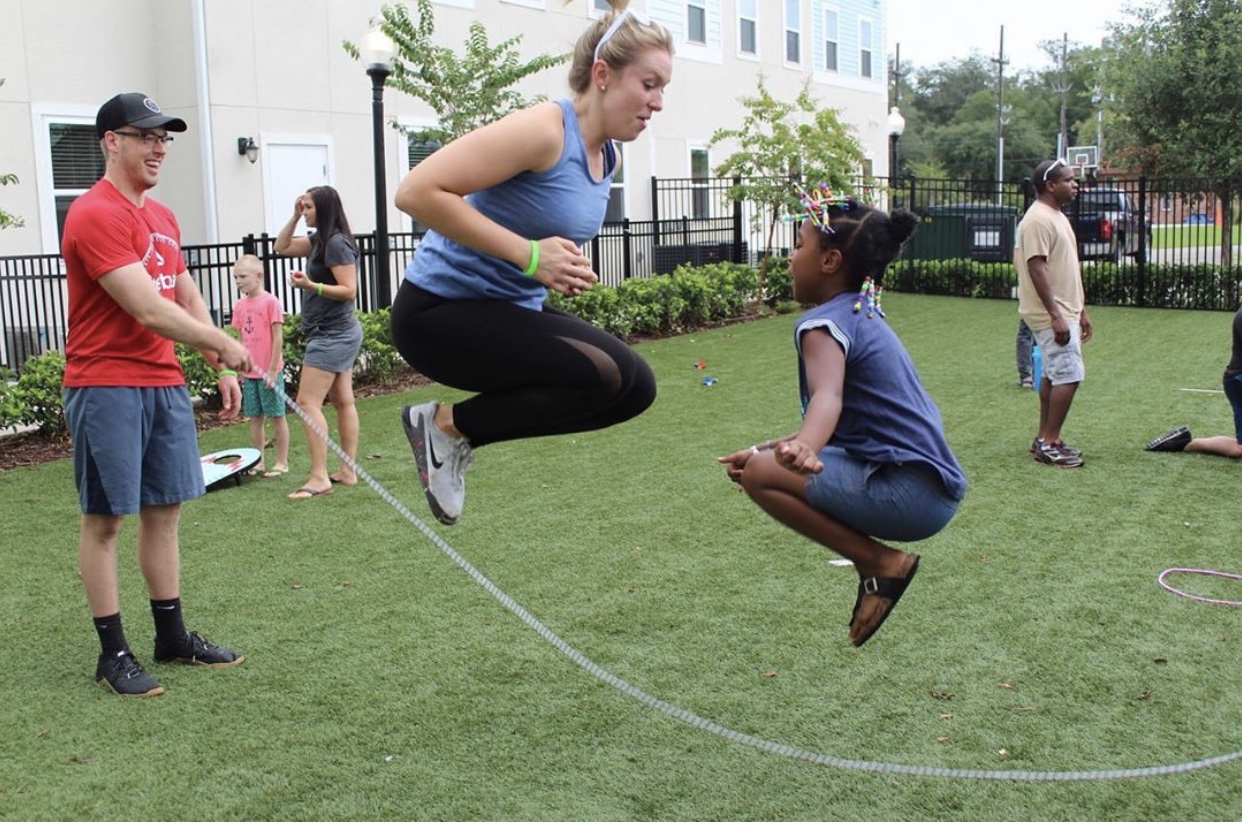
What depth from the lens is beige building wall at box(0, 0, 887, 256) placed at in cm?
1475

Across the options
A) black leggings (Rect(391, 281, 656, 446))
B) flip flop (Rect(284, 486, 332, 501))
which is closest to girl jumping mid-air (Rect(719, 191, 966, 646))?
black leggings (Rect(391, 281, 656, 446))

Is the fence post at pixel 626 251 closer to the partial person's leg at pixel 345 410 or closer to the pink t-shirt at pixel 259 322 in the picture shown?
the pink t-shirt at pixel 259 322

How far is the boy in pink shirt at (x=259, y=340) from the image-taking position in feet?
29.0

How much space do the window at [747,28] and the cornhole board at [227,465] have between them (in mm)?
20218

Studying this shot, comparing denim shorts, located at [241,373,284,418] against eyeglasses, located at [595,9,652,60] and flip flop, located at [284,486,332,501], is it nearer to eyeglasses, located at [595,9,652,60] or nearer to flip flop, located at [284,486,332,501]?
flip flop, located at [284,486,332,501]

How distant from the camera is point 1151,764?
4238 millimetres

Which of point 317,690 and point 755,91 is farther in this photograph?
point 755,91

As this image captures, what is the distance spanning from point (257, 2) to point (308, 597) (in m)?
12.3

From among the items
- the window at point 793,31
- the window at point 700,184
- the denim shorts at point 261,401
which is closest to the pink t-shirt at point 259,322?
the denim shorts at point 261,401

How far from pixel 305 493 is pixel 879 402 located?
536cm

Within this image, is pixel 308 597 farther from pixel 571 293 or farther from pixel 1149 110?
pixel 1149 110

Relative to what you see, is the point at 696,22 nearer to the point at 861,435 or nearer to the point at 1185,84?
the point at 1185,84

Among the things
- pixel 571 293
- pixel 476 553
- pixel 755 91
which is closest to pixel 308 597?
pixel 476 553

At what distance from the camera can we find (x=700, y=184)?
2605 centimetres
